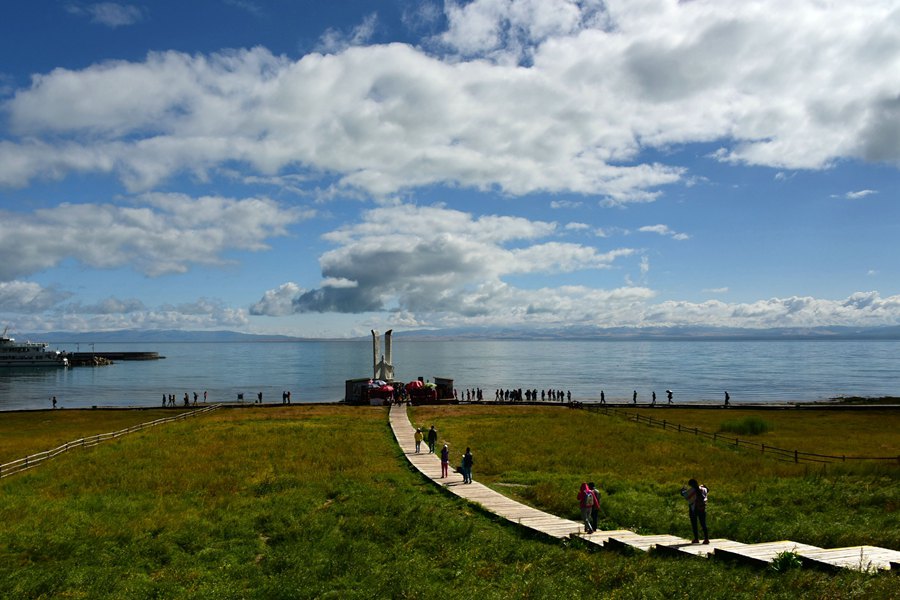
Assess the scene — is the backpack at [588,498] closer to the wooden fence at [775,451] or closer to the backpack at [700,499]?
the backpack at [700,499]

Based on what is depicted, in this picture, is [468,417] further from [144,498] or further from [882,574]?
[882,574]

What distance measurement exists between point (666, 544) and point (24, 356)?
706 feet

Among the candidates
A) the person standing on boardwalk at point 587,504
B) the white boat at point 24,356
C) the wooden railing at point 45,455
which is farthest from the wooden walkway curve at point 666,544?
the white boat at point 24,356

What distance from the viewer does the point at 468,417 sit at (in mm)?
51812

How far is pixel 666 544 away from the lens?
15281 mm

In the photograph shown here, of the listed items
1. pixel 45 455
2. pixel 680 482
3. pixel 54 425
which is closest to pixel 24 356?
pixel 54 425

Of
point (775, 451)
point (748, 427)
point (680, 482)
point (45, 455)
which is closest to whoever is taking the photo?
point (680, 482)

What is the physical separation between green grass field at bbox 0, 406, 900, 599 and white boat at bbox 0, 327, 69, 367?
180 m

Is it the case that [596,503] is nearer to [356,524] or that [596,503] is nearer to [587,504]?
[587,504]

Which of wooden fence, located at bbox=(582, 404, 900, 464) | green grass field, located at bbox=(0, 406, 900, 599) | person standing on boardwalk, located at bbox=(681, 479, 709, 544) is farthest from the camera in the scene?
wooden fence, located at bbox=(582, 404, 900, 464)

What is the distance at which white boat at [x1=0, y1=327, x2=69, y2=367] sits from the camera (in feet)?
591

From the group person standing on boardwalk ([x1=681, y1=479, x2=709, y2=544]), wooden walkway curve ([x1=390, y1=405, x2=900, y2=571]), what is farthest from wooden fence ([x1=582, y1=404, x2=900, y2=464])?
person standing on boardwalk ([x1=681, y1=479, x2=709, y2=544])

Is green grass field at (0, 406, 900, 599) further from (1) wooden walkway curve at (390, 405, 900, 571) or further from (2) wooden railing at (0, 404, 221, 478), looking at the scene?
(2) wooden railing at (0, 404, 221, 478)

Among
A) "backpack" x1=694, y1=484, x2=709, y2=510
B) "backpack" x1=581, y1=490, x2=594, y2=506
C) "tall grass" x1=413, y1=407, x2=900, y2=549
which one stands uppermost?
"backpack" x1=694, y1=484, x2=709, y2=510
